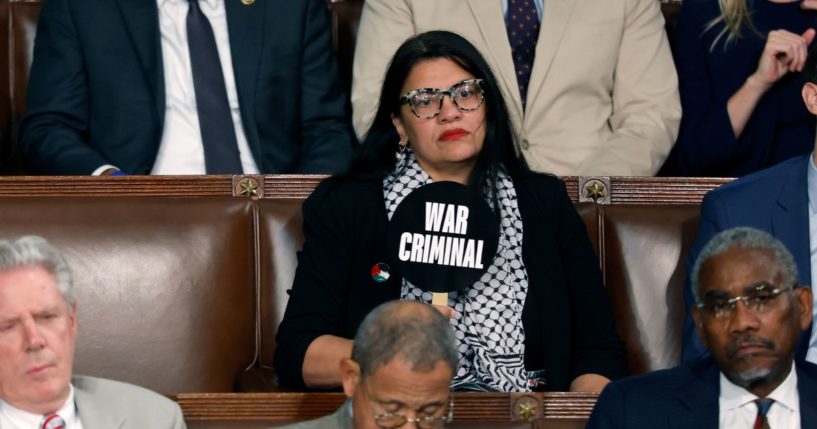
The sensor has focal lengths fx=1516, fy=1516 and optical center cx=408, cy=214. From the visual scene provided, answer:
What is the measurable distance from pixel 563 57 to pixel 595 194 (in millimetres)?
388

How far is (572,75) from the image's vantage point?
2.81 meters

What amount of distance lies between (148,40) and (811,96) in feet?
3.93

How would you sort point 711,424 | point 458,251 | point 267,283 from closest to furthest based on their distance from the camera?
point 711,424 → point 458,251 → point 267,283

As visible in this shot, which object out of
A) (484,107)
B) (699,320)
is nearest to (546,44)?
(484,107)

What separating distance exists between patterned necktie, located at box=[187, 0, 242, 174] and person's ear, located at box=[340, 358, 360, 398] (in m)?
1.10

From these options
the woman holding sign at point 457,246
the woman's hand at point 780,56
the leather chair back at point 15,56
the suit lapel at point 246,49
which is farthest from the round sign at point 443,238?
the leather chair back at point 15,56

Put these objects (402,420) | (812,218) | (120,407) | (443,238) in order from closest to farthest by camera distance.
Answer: (402,420), (120,407), (443,238), (812,218)

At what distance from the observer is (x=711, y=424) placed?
187 cm

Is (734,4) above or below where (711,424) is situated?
above

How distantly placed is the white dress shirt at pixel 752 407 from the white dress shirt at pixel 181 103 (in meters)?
1.22

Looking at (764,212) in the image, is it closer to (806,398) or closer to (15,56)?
(806,398)

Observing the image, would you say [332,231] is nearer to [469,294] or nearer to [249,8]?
[469,294]

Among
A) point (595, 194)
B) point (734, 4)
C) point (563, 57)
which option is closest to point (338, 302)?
point (595, 194)

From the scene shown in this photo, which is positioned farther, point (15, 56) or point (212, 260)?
point (15, 56)
